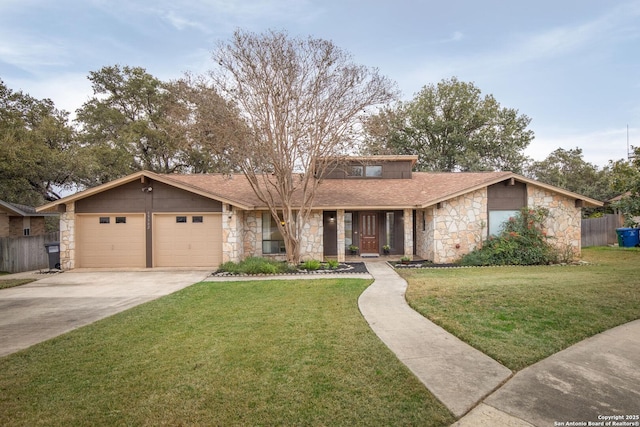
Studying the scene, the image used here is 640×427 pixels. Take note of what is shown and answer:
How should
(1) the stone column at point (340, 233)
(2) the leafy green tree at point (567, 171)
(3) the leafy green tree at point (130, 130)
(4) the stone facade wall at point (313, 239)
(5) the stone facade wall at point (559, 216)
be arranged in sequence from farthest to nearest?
1. (2) the leafy green tree at point (567, 171)
2. (3) the leafy green tree at point (130, 130)
3. (4) the stone facade wall at point (313, 239)
4. (1) the stone column at point (340, 233)
5. (5) the stone facade wall at point (559, 216)

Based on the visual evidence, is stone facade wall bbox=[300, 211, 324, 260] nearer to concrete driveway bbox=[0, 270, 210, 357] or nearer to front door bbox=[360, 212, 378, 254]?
front door bbox=[360, 212, 378, 254]

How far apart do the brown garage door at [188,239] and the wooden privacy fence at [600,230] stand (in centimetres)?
1953

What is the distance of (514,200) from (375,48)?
8906 millimetres

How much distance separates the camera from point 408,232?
14.3 meters

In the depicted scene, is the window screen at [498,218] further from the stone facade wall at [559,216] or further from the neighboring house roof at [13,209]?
the neighboring house roof at [13,209]

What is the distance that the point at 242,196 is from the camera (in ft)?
48.1

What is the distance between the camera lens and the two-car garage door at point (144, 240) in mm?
12781

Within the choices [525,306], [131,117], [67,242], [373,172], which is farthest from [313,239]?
[131,117]

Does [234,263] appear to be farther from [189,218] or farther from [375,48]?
[375,48]

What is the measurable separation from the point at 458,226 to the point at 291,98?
833 cm

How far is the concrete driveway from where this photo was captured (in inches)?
221

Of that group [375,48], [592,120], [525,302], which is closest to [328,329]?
[525,302]

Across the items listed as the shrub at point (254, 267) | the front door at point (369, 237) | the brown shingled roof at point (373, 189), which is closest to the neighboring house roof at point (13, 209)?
the brown shingled roof at point (373, 189)

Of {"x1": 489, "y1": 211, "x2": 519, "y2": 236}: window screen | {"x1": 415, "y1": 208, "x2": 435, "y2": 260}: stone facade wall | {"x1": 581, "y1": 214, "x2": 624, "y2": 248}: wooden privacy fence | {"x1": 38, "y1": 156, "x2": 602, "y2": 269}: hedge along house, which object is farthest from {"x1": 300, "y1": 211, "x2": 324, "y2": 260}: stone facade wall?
{"x1": 581, "y1": 214, "x2": 624, "y2": 248}: wooden privacy fence
